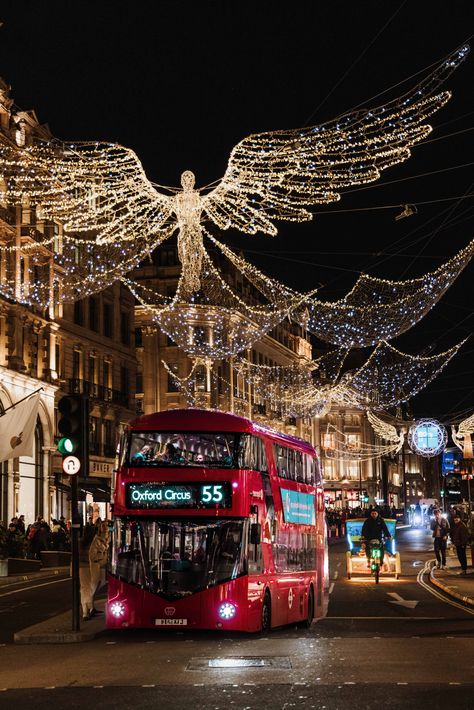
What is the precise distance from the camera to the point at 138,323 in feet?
272

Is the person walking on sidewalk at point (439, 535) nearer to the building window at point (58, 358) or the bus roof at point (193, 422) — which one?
the bus roof at point (193, 422)

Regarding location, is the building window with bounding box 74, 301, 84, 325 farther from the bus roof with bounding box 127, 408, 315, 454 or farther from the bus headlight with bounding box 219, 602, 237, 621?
the bus headlight with bounding box 219, 602, 237, 621

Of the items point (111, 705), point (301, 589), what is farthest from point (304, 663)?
point (301, 589)

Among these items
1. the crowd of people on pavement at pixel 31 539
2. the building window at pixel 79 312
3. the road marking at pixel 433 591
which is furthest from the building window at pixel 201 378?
the road marking at pixel 433 591

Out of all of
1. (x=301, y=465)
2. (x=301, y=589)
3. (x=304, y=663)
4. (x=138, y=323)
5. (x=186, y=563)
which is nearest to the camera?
(x=304, y=663)

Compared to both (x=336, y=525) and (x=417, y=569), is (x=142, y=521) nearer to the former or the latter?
(x=417, y=569)

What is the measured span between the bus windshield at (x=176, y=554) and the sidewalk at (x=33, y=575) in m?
16.8

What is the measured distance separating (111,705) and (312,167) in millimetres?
10221

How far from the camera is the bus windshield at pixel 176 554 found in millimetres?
17172

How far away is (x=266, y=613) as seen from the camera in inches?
713

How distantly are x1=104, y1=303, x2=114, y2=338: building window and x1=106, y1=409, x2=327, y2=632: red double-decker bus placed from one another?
153 ft

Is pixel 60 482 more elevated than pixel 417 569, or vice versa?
pixel 60 482

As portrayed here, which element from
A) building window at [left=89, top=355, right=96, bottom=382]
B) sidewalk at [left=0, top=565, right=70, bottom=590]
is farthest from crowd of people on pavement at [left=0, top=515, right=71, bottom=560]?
building window at [left=89, top=355, right=96, bottom=382]

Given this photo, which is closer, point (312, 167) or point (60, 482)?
point (312, 167)
